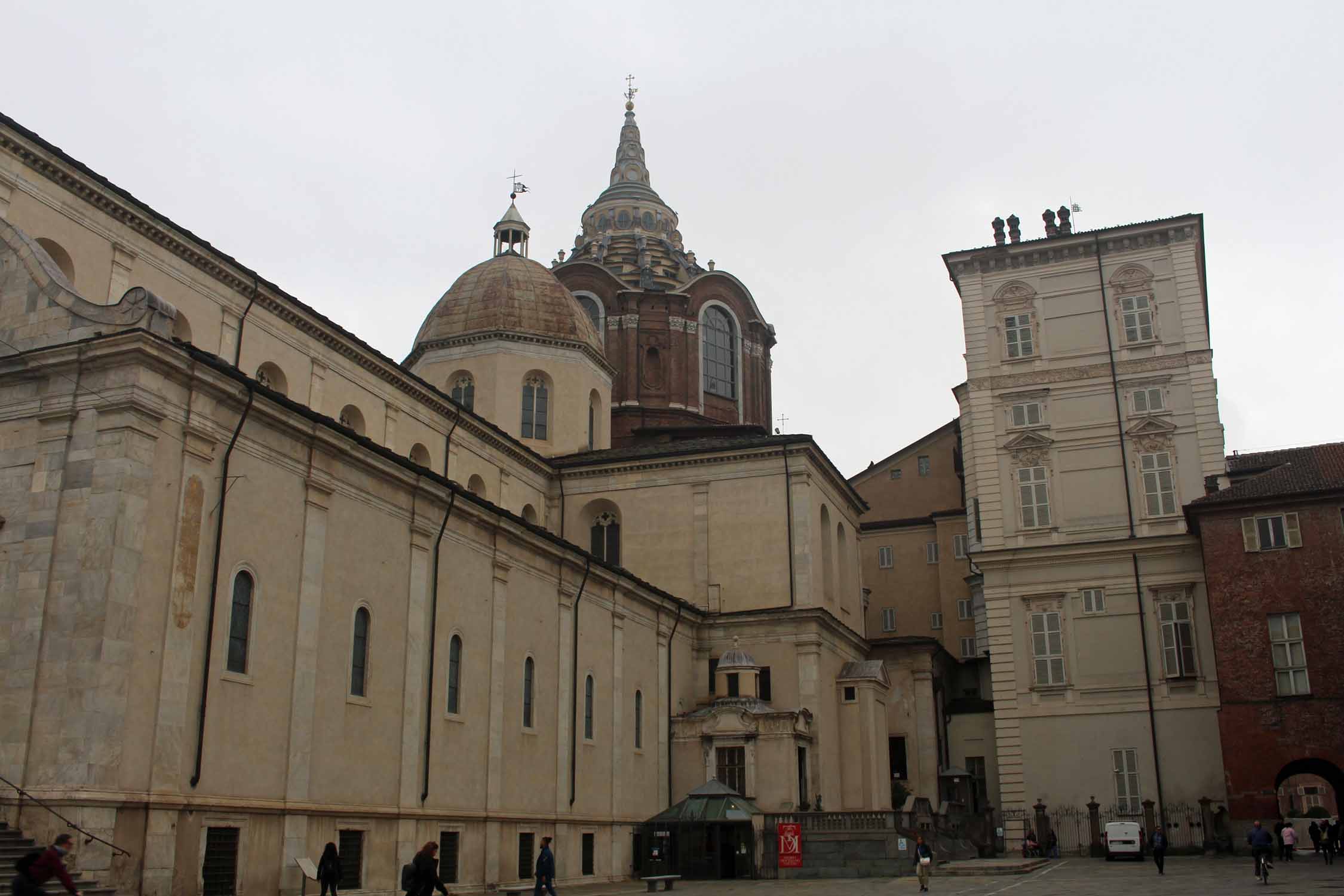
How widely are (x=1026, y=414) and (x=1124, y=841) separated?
1402 cm

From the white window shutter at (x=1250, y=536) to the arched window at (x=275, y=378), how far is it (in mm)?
26429

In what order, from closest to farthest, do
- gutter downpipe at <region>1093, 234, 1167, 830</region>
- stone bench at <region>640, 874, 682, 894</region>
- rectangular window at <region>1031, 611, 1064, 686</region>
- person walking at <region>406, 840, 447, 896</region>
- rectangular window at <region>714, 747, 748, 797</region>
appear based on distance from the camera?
person walking at <region>406, 840, 447, 896</region> → stone bench at <region>640, 874, 682, 894</region> → rectangular window at <region>714, 747, 748, 797</region> → gutter downpipe at <region>1093, 234, 1167, 830</region> → rectangular window at <region>1031, 611, 1064, 686</region>

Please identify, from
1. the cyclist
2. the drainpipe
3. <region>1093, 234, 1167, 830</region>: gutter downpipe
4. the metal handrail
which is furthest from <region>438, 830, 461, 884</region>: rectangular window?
<region>1093, 234, 1167, 830</region>: gutter downpipe

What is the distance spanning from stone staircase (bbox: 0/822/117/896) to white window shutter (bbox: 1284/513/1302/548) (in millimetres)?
31371

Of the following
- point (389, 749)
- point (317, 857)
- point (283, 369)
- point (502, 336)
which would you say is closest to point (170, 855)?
point (317, 857)

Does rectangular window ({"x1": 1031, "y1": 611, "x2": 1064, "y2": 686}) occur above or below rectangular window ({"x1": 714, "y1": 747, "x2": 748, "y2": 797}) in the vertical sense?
above

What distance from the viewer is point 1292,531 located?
121 ft

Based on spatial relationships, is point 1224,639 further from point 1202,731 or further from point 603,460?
point 603,460

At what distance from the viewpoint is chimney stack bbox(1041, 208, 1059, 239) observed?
45.8 m

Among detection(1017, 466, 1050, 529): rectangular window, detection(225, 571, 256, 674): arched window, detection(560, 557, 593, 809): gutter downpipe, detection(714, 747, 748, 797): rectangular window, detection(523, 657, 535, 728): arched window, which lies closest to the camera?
detection(225, 571, 256, 674): arched window

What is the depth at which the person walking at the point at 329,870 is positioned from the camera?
21.8 meters

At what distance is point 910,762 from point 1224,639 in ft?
43.8

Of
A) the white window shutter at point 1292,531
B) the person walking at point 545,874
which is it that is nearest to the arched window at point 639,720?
the person walking at point 545,874

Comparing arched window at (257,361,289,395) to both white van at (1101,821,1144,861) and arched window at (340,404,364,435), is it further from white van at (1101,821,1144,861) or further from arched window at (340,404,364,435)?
white van at (1101,821,1144,861)
